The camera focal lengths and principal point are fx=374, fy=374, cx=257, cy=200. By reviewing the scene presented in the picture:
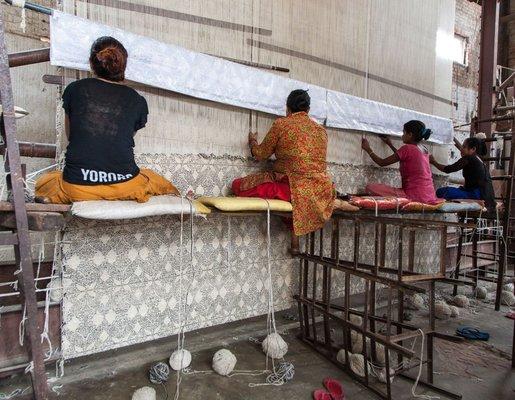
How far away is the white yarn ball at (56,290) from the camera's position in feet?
7.29

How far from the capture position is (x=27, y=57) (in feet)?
6.29

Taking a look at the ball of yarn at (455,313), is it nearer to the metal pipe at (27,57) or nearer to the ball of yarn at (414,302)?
the ball of yarn at (414,302)

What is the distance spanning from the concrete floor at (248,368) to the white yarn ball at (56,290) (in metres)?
0.47

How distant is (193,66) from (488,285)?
466 centimetres

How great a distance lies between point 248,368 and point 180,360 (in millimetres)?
468

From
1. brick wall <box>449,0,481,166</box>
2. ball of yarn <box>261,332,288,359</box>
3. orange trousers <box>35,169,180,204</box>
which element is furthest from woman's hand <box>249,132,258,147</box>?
brick wall <box>449,0,481,166</box>

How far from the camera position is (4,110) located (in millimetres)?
1539

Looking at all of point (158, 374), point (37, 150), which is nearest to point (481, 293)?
point (158, 374)

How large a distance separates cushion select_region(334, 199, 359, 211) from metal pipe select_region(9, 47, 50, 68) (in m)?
2.01

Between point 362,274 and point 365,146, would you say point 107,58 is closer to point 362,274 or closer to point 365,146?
point 362,274

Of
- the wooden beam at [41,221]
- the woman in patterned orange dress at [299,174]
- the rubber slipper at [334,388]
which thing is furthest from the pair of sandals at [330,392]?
the wooden beam at [41,221]

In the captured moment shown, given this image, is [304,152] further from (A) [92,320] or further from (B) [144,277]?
(A) [92,320]

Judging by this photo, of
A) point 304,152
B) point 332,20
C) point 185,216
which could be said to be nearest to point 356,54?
point 332,20

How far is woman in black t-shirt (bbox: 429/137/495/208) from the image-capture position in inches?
166
